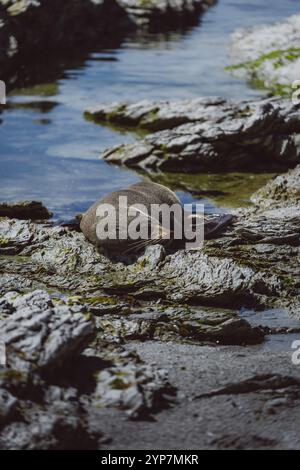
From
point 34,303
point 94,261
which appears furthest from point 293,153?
point 34,303

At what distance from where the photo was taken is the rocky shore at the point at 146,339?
13.5 ft

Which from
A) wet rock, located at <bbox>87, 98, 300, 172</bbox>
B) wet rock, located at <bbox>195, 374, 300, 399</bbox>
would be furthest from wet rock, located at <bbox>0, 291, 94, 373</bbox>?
wet rock, located at <bbox>87, 98, 300, 172</bbox>

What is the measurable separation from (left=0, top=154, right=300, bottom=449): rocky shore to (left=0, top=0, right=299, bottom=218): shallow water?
172 cm

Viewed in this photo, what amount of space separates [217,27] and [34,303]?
22.1 m

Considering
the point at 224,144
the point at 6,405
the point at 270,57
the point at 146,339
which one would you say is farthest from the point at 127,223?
the point at 270,57

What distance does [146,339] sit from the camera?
5449 millimetres

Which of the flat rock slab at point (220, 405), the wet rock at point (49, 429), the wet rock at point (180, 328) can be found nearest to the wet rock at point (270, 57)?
the wet rock at point (180, 328)

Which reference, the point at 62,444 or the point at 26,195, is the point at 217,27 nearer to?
the point at 26,195

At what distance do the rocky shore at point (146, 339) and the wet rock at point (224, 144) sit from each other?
2816 millimetres

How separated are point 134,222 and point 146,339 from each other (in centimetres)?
185

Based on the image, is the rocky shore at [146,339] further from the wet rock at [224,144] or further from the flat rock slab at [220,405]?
the wet rock at [224,144]

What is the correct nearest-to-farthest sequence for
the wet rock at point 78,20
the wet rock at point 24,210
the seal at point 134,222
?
the seal at point 134,222, the wet rock at point 24,210, the wet rock at point 78,20

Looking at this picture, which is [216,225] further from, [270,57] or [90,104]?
[270,57]

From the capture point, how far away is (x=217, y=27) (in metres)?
25.7
